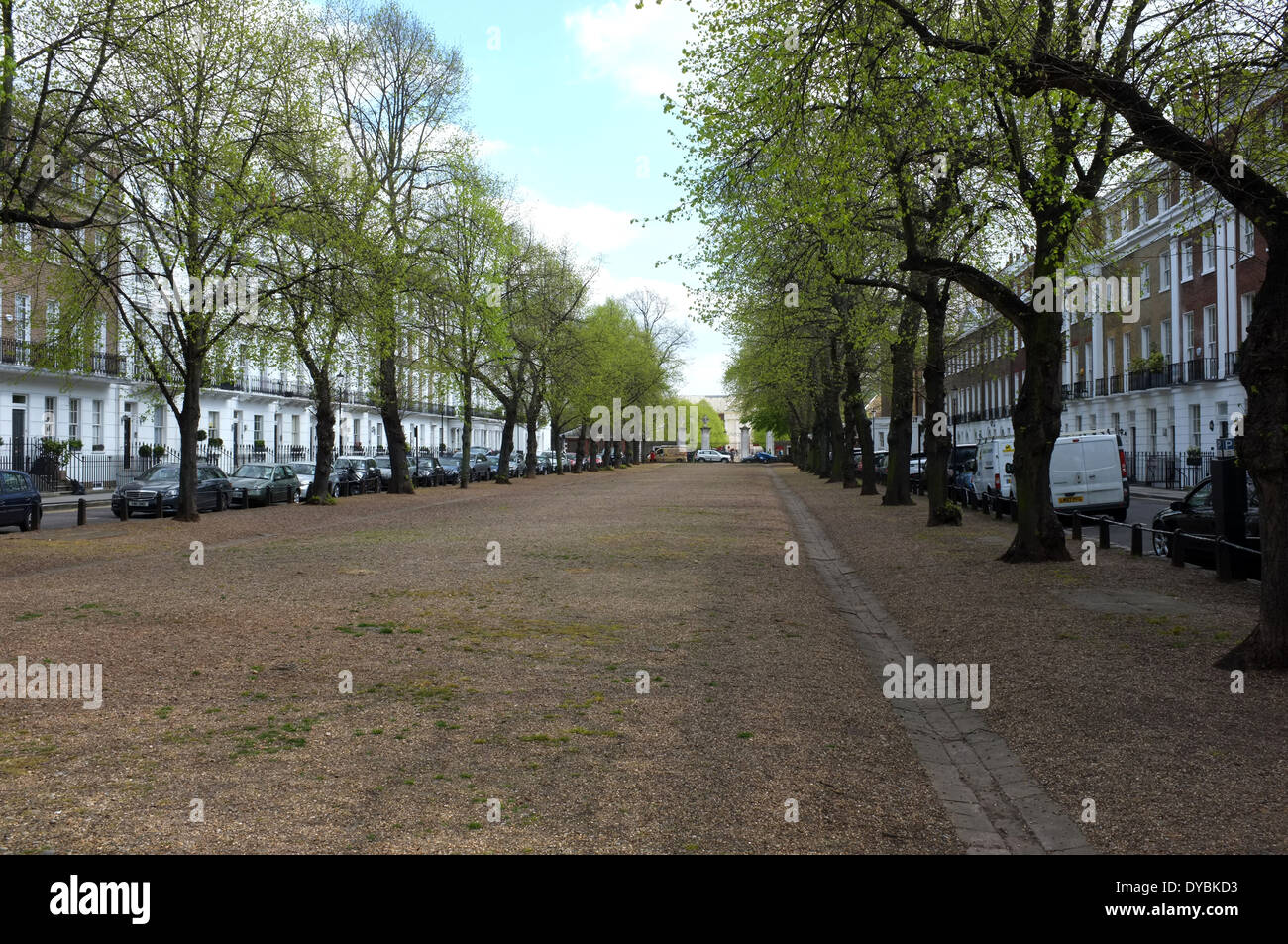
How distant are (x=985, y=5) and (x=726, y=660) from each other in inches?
329

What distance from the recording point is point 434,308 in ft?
112

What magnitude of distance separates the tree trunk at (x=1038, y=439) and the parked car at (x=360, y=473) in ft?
105

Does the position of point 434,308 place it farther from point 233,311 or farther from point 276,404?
point 276,404

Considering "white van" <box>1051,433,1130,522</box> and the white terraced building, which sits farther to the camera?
the white terraced building

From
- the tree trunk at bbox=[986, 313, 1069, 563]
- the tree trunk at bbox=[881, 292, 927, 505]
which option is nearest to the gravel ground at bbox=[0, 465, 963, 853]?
the tree trunk at bbox=[986, 313, 1069, 563]

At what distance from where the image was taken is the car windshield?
28.9 metres

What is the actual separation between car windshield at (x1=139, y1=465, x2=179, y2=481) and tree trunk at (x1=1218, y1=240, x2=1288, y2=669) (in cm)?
2729

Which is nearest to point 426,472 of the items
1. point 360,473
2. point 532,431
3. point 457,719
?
point 360,473

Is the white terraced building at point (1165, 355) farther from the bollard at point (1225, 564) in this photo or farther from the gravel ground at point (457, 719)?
the gravel ground at point (457, 719)

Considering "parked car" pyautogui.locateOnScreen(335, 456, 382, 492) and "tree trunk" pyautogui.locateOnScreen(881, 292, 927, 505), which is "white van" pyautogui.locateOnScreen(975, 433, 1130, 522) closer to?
"tree trunk" pyautogui.locateOnScreen(881, 292, 927, 505)

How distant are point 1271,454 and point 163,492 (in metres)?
26.6

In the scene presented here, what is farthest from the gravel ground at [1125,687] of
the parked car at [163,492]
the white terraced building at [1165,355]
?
the white terraced building at [1165,355]
